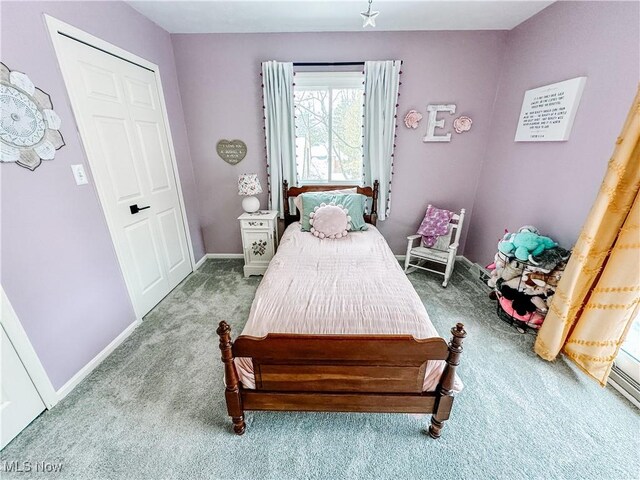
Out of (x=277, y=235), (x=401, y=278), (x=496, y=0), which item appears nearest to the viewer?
(x=401, y=278)

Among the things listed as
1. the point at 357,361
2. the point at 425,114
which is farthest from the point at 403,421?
the point at 425,114

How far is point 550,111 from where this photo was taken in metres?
2.10

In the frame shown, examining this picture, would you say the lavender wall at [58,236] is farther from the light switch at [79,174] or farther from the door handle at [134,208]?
the door handle at [134,208]

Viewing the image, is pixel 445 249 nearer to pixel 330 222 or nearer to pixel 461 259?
pixel 461 259

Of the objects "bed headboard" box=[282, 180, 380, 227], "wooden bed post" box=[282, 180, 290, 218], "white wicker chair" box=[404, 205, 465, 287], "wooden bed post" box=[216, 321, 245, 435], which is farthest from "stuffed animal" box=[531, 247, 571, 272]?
"wooden bed post" box=[282, 180, 290, 218]

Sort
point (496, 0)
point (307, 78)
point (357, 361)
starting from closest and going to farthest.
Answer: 1. point (357, 361)
2. point (496, 0)
3. point (307, 78)

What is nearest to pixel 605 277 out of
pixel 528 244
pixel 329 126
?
pixel 528 244

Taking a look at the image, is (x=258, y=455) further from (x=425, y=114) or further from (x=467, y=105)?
(x=467, y=105)

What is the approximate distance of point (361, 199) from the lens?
2.80 m

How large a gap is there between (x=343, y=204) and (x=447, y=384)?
75.0 inches

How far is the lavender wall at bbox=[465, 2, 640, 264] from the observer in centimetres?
164

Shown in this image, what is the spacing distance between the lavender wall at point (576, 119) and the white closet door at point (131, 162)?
3.48 metres

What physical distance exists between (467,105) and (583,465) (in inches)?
118

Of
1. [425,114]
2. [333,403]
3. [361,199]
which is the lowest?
[333,403]
